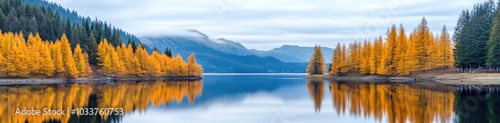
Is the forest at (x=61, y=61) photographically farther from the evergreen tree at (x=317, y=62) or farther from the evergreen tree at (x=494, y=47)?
the evergreen tree at (x=494, y=47)

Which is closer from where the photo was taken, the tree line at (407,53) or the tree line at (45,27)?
the tree line at (407,53)

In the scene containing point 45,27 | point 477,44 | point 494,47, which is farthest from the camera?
point 45,27

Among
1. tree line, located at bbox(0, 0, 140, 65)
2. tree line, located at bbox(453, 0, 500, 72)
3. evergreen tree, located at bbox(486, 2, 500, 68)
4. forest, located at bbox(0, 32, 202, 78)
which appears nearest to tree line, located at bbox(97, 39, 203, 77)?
forest, located at bbox(0, 32, 202, 78)

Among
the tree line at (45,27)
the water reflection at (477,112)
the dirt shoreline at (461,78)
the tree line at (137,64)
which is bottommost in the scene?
the water reflection at (477,112)

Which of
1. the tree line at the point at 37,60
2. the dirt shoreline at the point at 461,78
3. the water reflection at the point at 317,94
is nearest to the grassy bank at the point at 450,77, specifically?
the dirt shoreline at the point at 461,78

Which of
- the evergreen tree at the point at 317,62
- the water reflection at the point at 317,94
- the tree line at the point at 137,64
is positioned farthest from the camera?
the evergreen tree at the point at 317,62

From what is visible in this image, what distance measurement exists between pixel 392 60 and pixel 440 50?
34.9ft

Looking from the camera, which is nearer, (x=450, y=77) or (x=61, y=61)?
(x=450, y=77)

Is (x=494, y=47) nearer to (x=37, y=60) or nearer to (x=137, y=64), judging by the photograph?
(x=37, y=60)

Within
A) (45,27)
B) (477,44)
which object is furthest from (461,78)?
(45,27)

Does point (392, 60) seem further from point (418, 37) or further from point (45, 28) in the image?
point (45, 28)

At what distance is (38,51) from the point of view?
109 metres

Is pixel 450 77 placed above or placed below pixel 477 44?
below

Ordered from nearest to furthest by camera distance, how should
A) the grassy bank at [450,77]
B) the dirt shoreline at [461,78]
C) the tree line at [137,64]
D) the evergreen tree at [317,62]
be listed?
the dirt shoreline at [461,78] < the grassy bank at [450,77] < the tree line at [137,64] < the evergreen tree at [317,62]
